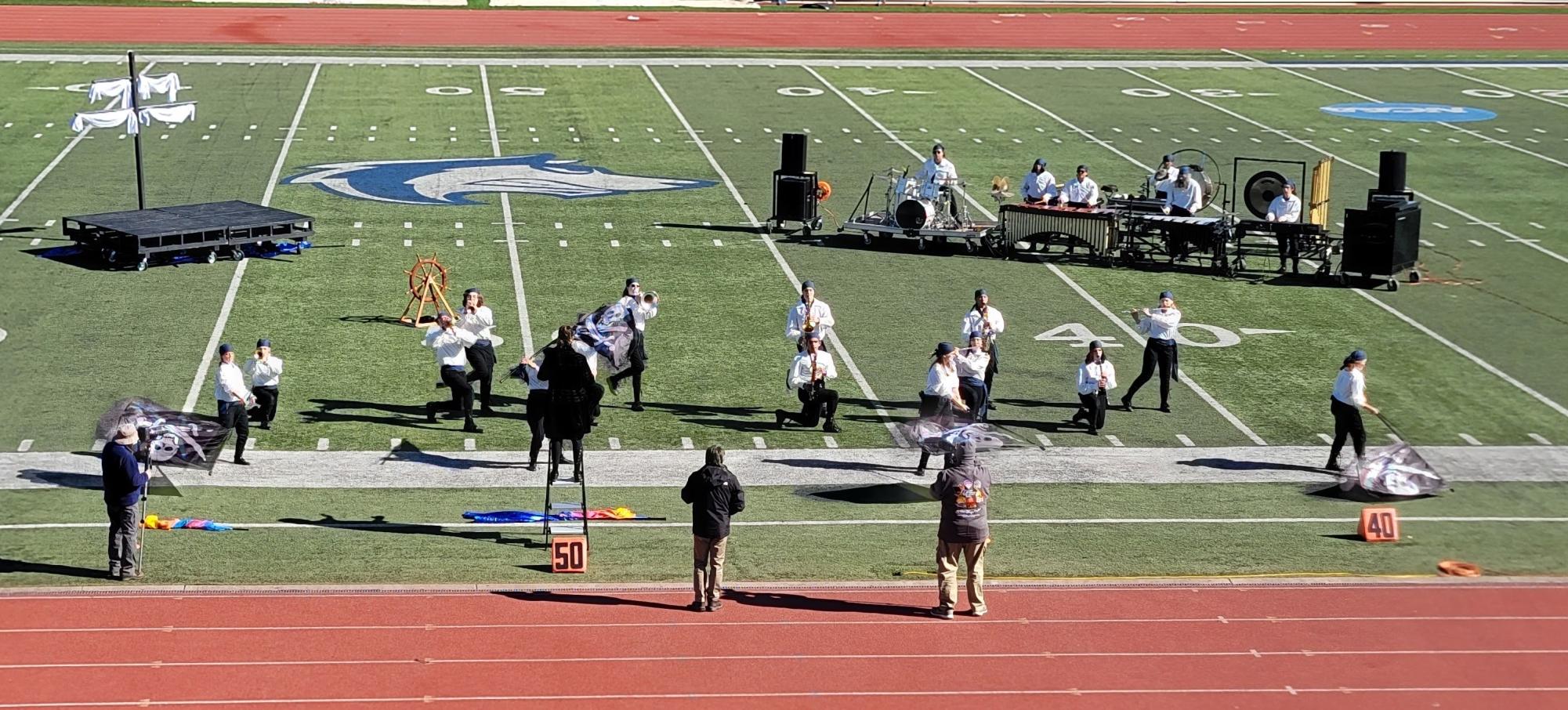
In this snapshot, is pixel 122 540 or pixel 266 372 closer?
pixel 122 540

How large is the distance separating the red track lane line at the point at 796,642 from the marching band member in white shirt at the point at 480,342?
25.1ft

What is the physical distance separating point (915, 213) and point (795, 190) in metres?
2.32

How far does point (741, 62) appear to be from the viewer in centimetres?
5922

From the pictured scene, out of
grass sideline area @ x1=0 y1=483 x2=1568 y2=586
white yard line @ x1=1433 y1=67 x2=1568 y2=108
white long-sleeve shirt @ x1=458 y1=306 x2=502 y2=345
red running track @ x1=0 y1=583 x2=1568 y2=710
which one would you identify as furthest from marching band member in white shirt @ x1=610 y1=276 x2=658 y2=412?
white yard line @ x1=1433 y1=67 x2=1568 y2=108

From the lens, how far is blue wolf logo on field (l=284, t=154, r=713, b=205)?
3888cm

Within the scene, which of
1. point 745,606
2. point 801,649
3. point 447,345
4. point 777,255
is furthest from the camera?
point 777,255

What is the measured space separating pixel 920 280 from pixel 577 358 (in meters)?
12.9

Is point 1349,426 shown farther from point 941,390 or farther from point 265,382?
point 265,382

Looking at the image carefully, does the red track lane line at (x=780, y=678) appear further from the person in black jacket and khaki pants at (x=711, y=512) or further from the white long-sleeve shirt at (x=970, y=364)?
the white long-sleeve shirt at (x=970, y=364)

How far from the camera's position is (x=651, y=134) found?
46281 millimetres

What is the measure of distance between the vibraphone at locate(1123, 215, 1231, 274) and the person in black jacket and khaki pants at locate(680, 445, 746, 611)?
707 inches

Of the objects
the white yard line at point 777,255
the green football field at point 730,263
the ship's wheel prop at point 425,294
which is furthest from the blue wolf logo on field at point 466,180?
the ship's wheel prop at point 425,294

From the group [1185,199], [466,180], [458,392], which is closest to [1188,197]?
[1185,199]

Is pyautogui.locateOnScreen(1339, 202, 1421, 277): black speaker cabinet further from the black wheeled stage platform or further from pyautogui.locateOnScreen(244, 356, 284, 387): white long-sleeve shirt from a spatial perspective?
pyautogui.locateOnScreen(244, 356, 284, 387): white long-sleeve shirt
